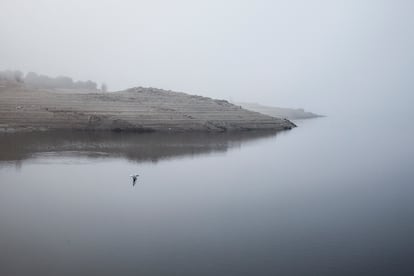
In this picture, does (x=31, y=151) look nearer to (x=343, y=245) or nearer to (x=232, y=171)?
(x=232, y=171)

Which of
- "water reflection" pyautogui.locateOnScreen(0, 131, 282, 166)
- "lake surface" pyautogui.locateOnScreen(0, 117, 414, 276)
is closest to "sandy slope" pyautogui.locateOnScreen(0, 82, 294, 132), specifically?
"water reflection" pyautogui.locateOnScreen(0, 131, 282, 166)

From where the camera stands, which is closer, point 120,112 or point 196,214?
point 196,214

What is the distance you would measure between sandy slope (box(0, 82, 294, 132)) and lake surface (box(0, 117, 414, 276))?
5.41m

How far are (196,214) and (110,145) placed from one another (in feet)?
32.5

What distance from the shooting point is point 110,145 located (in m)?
16.9

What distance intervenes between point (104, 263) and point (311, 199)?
566cm

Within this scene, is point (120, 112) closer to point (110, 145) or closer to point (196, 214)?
point (110, 145)

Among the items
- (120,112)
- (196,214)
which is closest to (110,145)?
(120,112)

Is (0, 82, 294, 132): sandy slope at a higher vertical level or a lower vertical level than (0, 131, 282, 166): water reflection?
higher

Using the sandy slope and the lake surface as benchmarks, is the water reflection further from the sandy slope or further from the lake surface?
the sandy slope

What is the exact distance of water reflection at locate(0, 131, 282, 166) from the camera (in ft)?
47.1

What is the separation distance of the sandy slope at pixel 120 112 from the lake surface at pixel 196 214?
5410 millimetres

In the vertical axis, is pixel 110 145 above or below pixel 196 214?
above

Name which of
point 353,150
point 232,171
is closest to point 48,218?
point 232,171
